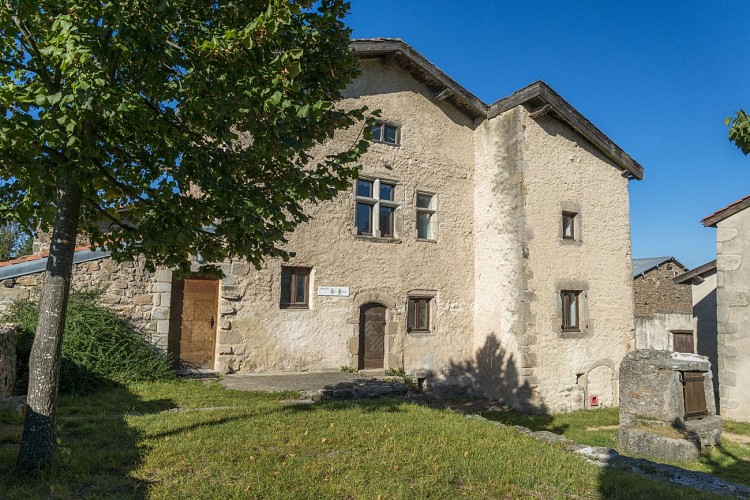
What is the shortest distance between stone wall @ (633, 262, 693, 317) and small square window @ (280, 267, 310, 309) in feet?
34.5

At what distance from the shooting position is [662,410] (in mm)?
8820

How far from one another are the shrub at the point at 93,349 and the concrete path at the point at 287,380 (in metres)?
1.20

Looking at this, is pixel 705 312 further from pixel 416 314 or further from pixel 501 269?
pixel 416 314

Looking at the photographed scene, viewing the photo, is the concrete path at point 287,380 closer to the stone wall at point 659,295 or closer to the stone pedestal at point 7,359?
the stone pedestal at point 7,359

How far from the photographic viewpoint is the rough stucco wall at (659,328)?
14727 millimetres

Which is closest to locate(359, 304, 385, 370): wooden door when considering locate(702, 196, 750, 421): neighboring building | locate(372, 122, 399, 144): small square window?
locate(372, 122, 399, 144): small square window

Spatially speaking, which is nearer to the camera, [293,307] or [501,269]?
[293,307]

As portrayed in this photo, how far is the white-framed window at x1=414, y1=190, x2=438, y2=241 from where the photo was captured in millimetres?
12453

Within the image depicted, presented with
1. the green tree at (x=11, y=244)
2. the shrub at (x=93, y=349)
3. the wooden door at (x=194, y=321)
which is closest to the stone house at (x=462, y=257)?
the wooden door at (x=194, y=321)

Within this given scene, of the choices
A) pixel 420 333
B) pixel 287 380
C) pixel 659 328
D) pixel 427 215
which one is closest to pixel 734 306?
pixel 659 328

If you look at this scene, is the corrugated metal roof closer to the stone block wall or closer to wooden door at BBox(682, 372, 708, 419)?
wooden door at BBox(682, 372, 708, 419)

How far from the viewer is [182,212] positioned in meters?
4.22

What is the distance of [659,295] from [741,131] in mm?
13260

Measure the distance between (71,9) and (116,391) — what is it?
→ 218 inches
